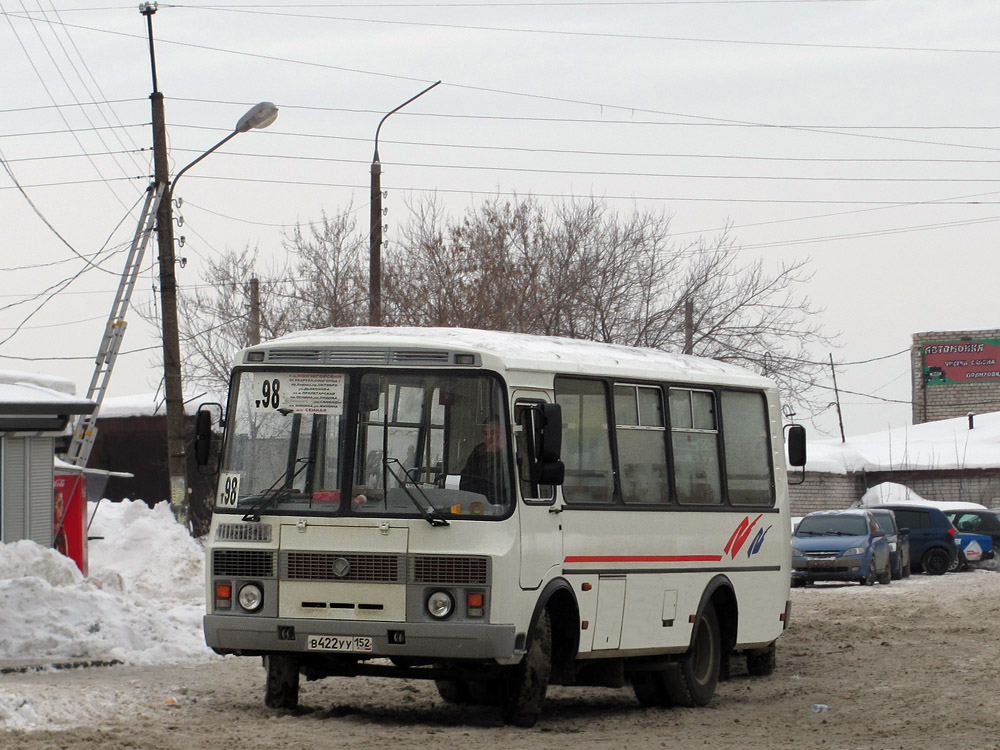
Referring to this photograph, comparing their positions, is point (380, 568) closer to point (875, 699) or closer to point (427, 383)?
point (427, 383)

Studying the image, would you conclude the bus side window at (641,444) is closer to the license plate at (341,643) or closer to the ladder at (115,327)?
the license plate at (341,643)

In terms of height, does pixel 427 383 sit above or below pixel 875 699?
above

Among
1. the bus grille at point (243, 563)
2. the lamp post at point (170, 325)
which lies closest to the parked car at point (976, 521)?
the lamp post at point (170, 325)

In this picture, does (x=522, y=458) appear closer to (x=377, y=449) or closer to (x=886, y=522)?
(x=377, y=449)

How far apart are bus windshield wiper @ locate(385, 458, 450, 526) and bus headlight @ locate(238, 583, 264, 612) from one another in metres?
1.21

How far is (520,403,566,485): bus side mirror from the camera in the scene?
33.7ft

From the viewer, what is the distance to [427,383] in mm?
10602

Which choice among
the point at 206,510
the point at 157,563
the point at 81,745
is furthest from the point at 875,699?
the point at 206,510

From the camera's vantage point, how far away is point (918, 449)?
6162 cm

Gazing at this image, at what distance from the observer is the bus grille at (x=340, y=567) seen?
10.3 metres

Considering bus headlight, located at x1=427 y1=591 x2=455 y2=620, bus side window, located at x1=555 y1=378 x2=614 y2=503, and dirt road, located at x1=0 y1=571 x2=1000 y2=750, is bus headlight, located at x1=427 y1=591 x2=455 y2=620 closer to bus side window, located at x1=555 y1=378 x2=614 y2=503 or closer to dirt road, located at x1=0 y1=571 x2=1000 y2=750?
dirt road, located at x1=0 y1=571 x2=1000 y2=750

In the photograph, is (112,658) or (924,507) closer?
(112,658)

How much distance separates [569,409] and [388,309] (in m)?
25.9

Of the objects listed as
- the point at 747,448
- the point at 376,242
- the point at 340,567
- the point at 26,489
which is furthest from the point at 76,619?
the point at 376,242
